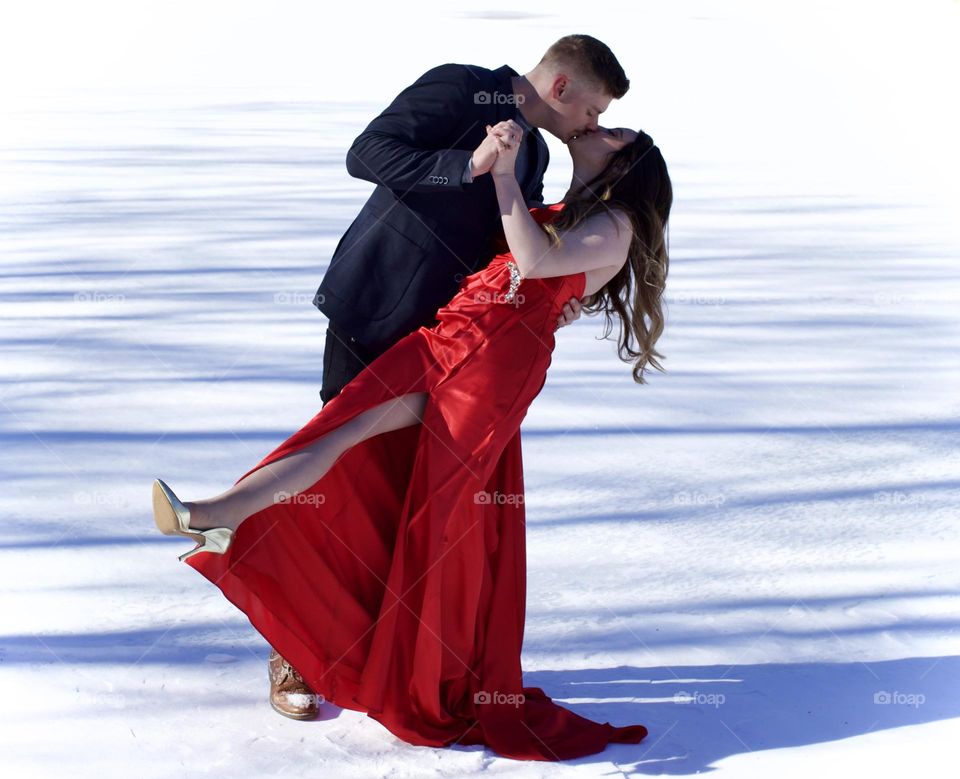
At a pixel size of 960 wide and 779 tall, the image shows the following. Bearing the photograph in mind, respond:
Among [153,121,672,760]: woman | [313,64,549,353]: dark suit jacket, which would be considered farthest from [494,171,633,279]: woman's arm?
[313,64,549,353]: dark suit jacket

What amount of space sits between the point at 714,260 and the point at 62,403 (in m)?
3.91

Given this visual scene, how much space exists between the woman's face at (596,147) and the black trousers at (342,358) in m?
0.62

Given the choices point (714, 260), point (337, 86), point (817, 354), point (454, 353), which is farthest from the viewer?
point (337, 86)

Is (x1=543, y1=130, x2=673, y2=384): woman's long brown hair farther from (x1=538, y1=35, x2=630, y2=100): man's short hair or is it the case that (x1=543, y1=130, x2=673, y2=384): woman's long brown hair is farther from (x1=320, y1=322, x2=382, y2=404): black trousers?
(x1=320, y1=322, x2=382, y2=404): black trousers

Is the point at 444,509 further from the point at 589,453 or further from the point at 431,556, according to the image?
the point at 589,453

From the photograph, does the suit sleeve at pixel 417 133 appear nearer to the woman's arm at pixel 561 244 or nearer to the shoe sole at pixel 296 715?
the woman's arm at pixel 561 244

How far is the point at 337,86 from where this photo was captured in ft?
42.5

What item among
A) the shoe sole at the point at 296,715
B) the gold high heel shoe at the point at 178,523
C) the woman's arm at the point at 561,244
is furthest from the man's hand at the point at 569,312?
the shoe sole at the point at 296,715

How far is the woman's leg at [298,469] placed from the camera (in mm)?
2537

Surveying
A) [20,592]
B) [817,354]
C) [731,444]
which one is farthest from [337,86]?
[20,592]

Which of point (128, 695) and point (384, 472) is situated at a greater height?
point (384, 472)

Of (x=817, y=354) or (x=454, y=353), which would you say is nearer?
(x=454, y=353)

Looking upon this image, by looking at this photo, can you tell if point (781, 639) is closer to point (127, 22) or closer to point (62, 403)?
point (62, 403)

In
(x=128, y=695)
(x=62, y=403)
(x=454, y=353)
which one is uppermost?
(x=454, y=353)
